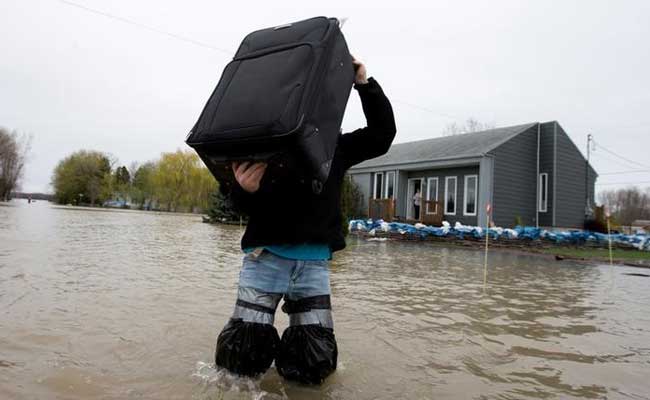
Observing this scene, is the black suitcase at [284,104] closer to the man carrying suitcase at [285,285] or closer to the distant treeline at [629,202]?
the man carrying suitcase at [285,285]

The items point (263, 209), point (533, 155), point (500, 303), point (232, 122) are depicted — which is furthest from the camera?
point (533, 155)

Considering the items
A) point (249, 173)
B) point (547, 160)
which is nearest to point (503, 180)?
point (547, 160)

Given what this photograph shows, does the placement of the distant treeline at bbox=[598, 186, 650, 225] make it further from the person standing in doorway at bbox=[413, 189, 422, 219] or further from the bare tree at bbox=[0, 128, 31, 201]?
the bare tree at bbox=[0, 128, 31, 201]

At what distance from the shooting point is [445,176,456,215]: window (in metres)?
18.0

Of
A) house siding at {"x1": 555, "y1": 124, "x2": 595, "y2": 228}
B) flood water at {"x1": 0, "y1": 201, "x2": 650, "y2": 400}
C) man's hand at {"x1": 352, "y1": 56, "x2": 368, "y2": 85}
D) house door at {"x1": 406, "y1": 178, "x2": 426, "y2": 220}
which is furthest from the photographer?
house door at {"x1": 406, "y1": 178, "x2": 426, "y2": 220}

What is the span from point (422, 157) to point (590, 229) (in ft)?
26.2

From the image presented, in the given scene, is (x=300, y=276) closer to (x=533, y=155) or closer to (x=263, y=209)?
(x=263, y=209)

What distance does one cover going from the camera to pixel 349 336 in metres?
2.94

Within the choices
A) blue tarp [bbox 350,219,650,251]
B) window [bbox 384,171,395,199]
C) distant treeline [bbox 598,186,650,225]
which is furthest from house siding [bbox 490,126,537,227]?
distant treeline [bbox 598,186,650,225]

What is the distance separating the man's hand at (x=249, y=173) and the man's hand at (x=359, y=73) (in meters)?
0.76

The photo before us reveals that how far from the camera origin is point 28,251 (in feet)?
20.4

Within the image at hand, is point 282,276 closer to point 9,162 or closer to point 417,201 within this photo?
point 417,201

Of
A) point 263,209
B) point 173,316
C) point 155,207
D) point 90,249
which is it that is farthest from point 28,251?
point 155,207

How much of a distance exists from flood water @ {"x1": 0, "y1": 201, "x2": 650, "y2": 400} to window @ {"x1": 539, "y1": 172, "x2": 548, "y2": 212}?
13480 mm
